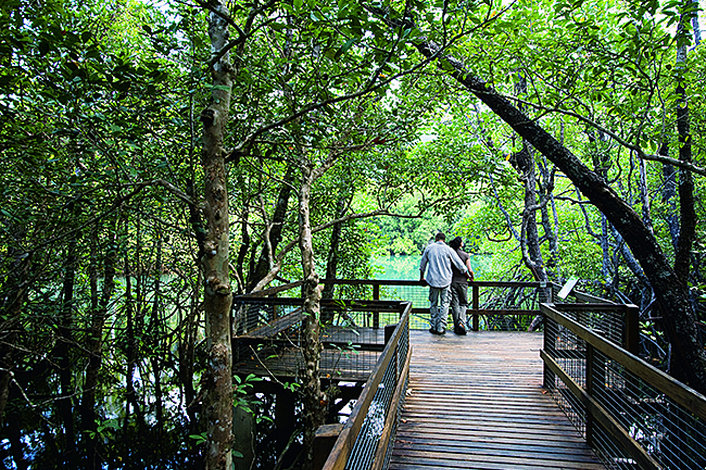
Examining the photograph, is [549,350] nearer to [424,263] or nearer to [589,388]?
[589,388]

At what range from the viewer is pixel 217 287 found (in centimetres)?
288

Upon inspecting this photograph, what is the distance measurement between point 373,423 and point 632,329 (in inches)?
126

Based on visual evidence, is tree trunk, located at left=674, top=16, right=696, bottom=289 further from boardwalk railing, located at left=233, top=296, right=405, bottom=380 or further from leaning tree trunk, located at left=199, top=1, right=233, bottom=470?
leaning tree trunk, located at left=199, top=1, right=233, bottom=470

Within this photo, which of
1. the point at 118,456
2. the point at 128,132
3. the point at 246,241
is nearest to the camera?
the point at 128,132

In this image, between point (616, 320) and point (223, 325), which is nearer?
point (223, 325)

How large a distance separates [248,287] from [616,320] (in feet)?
21.6

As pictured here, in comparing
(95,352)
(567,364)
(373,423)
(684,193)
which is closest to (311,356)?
(373,423)

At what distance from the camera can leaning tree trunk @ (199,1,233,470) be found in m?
2.89

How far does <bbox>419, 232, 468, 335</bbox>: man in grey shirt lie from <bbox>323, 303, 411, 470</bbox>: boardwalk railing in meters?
2.94

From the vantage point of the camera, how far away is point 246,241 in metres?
8.46

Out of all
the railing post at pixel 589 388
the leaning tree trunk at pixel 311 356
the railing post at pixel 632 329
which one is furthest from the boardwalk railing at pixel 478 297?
the railing post at pixel 589 388

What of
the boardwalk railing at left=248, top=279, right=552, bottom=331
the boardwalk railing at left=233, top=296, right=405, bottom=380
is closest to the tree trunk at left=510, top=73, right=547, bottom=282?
the boardwalk railing at left=248, top=279, right=552, bottom=331

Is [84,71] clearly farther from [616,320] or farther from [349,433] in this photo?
[616,320]

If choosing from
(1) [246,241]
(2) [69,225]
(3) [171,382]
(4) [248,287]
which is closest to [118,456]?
(3) [171,382]
